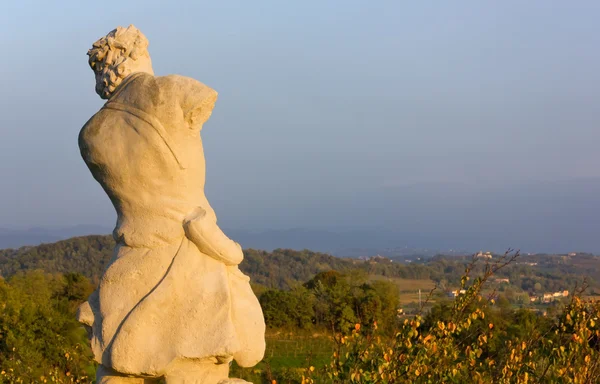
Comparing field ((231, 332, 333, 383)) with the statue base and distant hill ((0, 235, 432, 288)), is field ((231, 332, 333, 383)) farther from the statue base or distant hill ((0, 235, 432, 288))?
distant hill ((0, 235, 432, 288))

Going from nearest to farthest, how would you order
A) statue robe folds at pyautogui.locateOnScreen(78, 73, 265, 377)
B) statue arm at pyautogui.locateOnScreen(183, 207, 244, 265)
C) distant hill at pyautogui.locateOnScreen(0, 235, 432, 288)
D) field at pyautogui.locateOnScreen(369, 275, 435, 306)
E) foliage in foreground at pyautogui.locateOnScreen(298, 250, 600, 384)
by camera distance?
statue robe folds at pyautogui.locateOnScreen(78, 73, 265, 377), statue arm at pyautogui.locateOnScreen(183, 207, 244, 265), foliage in foreground at pyautogui.locateOnScreen(298, 250, 600, 384), field at pyautogui.locateOnScreen(369, 275, 435, 306), distant hill at pyautogui.locateOnScreen(0, 235, 432, 288)

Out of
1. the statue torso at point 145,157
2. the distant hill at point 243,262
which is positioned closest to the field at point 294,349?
the statue torso at point 145,157

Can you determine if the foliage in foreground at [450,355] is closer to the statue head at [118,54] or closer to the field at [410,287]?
the statue head at [118,54]

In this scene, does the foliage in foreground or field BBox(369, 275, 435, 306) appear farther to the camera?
field BBox(369, 275, 435, 306)

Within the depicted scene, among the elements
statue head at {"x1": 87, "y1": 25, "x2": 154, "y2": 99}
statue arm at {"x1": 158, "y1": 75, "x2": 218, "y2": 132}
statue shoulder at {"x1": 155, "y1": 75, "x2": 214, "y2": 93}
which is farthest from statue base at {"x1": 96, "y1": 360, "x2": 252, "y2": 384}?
statue head at {"x1": 87, "y1": 25, "x2": 154, "y2": 99}

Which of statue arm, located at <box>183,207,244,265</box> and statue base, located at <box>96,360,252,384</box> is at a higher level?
statue arm, located at <box>183,207,244,265</box>

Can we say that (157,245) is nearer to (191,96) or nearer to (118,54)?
(191,96)

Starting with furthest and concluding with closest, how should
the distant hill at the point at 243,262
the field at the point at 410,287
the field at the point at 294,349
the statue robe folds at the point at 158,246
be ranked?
the distant hill at the point at 243,262 → the field at the point at 410,287 → the field at the point at 294,349 → the statue robe folds at the point at 158,246

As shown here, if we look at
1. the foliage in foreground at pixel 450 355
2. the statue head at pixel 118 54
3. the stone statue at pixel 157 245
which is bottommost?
the foliage in foreground at pixel 450 355

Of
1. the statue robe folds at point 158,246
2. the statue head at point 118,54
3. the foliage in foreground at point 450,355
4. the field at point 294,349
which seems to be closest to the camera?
the statue robe folds at point 158,246

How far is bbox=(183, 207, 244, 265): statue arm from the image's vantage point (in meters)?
4.67

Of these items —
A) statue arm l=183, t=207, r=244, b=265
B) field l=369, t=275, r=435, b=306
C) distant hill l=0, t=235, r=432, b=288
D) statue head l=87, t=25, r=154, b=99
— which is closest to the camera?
statue arm l=183, t=207, r=244, b=265

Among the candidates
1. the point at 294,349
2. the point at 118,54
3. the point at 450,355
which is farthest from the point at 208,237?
the point at 294,349

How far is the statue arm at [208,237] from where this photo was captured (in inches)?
184
